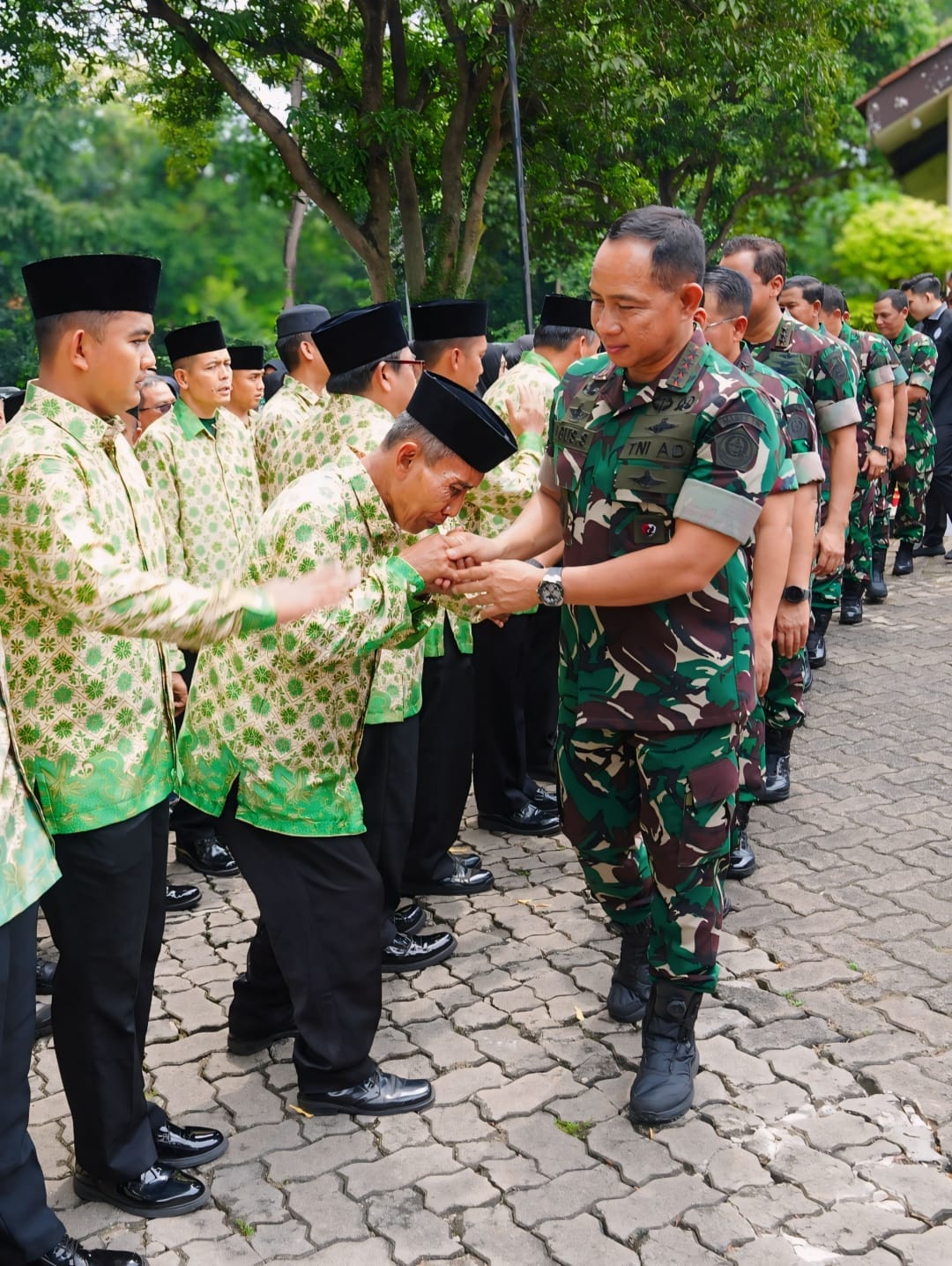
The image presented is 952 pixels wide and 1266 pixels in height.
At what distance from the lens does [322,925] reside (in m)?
3.37

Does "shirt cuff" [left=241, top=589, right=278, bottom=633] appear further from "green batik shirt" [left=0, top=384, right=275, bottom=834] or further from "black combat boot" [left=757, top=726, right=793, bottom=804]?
"black combat boot" [left=757, top=726, right=793, bottom=804]

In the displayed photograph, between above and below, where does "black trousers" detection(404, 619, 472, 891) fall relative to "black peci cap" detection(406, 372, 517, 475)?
below

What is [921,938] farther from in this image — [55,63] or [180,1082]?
[55,63]

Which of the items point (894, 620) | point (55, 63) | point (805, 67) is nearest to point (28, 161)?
point (55, 63)

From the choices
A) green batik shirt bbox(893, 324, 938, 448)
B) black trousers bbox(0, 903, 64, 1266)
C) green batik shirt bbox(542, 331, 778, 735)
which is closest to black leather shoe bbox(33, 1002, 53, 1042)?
black trousers bbox(0, 903, 64, 1266)

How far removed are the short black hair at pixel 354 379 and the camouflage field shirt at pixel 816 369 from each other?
77.7 inches

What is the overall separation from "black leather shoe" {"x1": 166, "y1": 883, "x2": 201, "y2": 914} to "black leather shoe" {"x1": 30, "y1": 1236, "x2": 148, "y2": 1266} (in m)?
2.14

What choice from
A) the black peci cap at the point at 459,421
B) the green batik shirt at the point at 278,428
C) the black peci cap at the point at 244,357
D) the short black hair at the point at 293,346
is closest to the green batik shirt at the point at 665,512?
the black peci cap at the point at 459,421

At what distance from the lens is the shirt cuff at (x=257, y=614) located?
103 inches

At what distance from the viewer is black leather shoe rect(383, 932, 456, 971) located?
14.6 ft

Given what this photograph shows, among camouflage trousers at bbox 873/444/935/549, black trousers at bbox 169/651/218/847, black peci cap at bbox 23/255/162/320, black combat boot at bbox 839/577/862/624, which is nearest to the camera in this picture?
black peci cap at bbox 23/255/162/320

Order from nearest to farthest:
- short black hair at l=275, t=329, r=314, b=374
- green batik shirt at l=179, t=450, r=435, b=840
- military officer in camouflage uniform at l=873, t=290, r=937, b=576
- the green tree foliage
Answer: green batik shirt at l=179, t=450, r=435, b=840 < short black hair at l=275, t=329, r=314, b=374 < military officer in camouflage uniform at l=873, t=290, r=937, b=576 < the green tree foliage

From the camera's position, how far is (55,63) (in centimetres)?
1429

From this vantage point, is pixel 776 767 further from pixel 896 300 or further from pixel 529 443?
pixel 896 300
